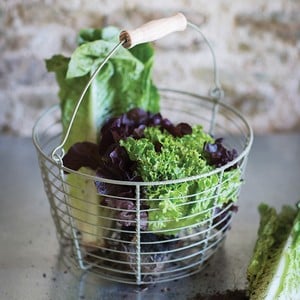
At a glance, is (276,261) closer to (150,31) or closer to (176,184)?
(176,184)

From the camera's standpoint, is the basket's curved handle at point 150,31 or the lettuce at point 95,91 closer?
the basket's curved handle at point 150,31

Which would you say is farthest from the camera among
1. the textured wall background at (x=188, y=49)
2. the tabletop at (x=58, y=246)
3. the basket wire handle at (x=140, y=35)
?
the textured wall background at (x=188, y=49)

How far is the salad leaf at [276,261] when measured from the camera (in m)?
0.73

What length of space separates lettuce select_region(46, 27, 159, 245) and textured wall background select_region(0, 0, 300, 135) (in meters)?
0.27

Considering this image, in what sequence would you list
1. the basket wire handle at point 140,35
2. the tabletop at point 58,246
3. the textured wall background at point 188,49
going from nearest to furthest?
the basket wire handle at point 140,35 → the tabletop at point 58,246 → the textured wall background at point 188,49

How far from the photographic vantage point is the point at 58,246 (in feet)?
2.92

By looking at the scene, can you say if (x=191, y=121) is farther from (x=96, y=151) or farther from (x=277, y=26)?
(x=96, y=151)

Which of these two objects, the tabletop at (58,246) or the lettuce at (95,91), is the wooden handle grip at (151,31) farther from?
the tabletop at (58,246)

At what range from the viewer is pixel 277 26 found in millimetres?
1220

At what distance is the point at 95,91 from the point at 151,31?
0.19 m

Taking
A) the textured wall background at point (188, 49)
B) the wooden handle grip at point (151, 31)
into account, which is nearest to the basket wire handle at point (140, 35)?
the wooden handle grip at point (151, 31)

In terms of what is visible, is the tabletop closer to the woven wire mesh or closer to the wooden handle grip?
the woven wire mesh

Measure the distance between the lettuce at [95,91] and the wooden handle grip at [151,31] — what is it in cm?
13

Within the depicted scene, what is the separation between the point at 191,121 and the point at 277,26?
11.8 inches
